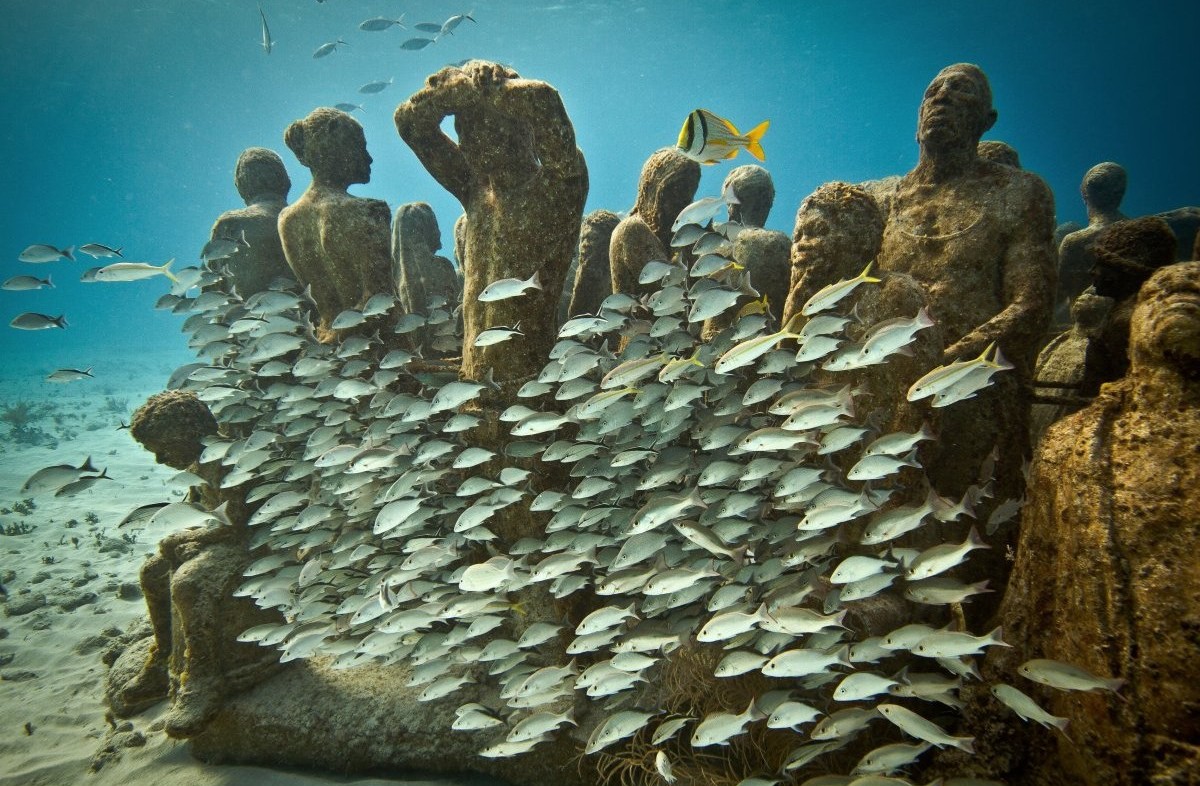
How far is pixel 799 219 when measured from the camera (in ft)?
17.6

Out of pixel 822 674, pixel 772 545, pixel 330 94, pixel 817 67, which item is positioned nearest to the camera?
pixel 822 674

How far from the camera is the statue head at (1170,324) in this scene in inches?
103

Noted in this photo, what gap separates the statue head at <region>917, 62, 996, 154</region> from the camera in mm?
5023

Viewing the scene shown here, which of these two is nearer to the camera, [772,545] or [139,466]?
[772,545]

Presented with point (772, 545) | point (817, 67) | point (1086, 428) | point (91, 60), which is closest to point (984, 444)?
point (1086, 428)

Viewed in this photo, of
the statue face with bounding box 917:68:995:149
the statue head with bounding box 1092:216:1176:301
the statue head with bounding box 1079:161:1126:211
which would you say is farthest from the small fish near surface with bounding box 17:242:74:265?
the statue head with bounding box 1079:161:1126:211

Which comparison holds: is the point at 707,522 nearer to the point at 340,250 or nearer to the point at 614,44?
the point at 340,250

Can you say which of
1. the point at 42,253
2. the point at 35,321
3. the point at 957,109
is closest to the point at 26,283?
the point at 35,321

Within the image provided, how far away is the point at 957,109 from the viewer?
5039 mm

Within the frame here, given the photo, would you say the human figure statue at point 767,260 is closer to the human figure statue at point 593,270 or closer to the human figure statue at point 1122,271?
the human figure statue at point 593,270

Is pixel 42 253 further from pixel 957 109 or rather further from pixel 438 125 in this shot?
pixel 957 109

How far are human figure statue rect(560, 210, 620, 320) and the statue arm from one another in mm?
2105

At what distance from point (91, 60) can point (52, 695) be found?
242 ft

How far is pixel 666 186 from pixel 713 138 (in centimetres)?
234
